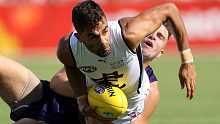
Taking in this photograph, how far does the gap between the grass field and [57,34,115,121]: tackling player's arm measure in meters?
3.37

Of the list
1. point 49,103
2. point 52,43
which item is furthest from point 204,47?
point 49,103

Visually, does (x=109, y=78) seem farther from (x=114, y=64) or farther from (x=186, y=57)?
(x=186, y=57)

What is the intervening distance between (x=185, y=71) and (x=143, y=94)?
105 cm

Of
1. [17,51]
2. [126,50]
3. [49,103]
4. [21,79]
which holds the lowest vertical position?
[17,51]

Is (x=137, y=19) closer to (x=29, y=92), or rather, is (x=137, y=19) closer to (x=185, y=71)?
(x=185, y=71)

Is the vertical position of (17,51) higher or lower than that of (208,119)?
lower

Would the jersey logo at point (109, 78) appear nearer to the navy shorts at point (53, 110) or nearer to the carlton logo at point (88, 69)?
the carlton logo at point (88, 69)

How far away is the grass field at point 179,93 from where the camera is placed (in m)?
9.52

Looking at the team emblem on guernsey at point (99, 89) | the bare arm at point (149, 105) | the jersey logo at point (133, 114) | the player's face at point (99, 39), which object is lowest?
the bare arm at point (149, 105)

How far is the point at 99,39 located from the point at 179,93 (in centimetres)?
821

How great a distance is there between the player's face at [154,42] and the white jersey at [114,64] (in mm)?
1019

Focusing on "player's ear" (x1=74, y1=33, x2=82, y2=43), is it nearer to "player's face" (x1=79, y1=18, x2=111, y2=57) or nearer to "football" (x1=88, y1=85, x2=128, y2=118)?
"player's face" (x1=79, y1=18, x2=111, y2=57)

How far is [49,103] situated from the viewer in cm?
703

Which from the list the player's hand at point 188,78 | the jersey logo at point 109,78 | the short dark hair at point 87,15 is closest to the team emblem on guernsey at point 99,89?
the jersey logo at point 109,78
